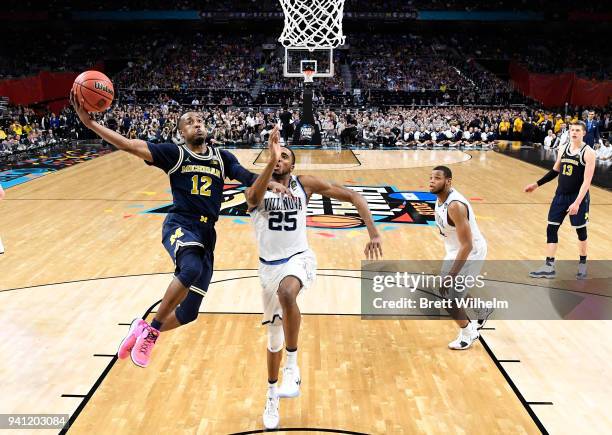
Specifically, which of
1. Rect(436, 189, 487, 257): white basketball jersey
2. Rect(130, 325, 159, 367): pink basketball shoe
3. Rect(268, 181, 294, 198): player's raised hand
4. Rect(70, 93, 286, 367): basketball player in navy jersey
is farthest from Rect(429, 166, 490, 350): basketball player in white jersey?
Rect(130, 325, 159, 367): pink basketball shoe

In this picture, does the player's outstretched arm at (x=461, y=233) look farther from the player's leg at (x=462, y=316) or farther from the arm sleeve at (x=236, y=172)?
the arm sleeve at (x=236, y=172)

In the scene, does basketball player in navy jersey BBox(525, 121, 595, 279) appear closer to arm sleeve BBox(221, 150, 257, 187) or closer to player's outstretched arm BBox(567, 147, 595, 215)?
player's outstretched arm BBox(567, 147, 595, 215)

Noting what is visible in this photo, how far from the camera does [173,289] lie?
4.46 metres

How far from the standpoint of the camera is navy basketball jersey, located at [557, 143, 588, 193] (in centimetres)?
761

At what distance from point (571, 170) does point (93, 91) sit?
562 centimetres

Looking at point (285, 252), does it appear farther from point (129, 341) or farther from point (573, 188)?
point (573, 188)

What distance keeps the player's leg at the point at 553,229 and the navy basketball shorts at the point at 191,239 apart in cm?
482

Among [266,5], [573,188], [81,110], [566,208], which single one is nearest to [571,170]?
[573,188]

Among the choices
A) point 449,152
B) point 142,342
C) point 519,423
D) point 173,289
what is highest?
point 173,289

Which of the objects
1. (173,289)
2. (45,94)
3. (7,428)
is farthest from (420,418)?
(45,94)

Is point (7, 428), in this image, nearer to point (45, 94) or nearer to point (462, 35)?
point (45, 94)

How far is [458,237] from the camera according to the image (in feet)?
17.7

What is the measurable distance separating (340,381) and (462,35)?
137 ft

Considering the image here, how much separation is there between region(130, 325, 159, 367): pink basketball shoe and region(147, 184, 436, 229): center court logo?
6522mm
